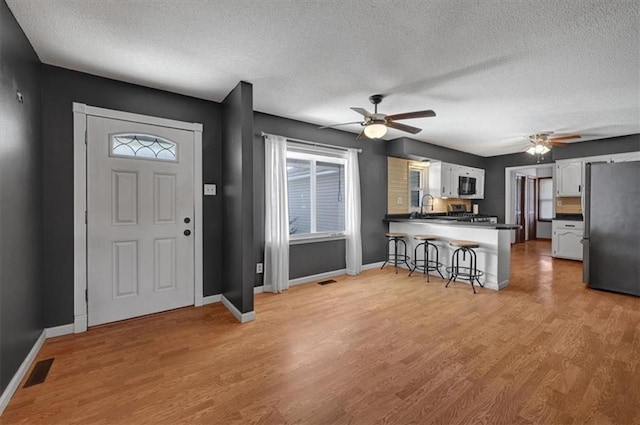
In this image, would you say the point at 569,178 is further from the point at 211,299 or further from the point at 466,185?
the point at 211,299

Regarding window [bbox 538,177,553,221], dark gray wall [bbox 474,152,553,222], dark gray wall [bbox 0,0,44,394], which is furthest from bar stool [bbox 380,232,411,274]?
window [bbox 538,177,553,221]

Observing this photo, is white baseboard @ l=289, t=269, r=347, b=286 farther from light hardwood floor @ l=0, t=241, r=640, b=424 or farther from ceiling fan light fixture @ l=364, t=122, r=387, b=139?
ceiling fan light fixture @ l=364, t=122, r=387, b=139

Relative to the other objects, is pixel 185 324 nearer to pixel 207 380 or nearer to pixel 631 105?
pixel 207 380

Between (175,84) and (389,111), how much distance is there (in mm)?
2715

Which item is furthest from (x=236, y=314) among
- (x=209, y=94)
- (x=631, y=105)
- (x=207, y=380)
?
(x=631, y=105)

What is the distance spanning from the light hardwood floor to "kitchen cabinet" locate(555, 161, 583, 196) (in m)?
3.27

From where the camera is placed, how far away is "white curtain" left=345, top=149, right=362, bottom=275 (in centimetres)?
483

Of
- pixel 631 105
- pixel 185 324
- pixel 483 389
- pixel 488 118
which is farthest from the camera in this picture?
pixel 488 118

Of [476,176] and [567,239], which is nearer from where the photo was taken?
[567,239]

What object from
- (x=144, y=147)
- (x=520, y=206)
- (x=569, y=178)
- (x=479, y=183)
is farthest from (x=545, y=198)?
(x=144, y=147)

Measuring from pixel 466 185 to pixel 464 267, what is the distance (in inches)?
130

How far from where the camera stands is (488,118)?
4.31 m

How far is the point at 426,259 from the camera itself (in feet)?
15.6

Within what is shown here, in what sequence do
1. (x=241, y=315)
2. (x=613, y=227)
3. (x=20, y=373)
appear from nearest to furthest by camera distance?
(x=20, y=373) < (x=241, y=315) < (x=613, y=227)
